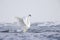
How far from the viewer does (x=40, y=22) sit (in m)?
2.37

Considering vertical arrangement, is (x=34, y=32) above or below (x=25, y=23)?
below

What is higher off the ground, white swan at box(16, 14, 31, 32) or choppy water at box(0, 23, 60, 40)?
white swan at box(16, 14, 31, 32)

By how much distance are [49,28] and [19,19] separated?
0.70m

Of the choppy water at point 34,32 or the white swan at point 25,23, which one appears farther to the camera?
the white swan at point 25,23

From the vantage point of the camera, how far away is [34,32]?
213cm

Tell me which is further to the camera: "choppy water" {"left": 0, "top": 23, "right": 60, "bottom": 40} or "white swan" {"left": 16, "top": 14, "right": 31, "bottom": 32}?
"white swan" {"left": 16, "top": 14, "right": 31, "bottom": 32}

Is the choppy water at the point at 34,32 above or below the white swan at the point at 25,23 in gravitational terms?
below

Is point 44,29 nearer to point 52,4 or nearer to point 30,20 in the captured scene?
point 30,20

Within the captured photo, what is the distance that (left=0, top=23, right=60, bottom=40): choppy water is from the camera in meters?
1.93

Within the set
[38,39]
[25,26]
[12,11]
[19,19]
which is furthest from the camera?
[12,11]

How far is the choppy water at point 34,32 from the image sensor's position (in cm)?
193

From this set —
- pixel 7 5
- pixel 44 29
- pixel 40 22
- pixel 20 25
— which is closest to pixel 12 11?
pixel 7 5

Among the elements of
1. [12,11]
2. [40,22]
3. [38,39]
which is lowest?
[38,39]

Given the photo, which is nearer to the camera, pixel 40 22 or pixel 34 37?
pixel 34 37
